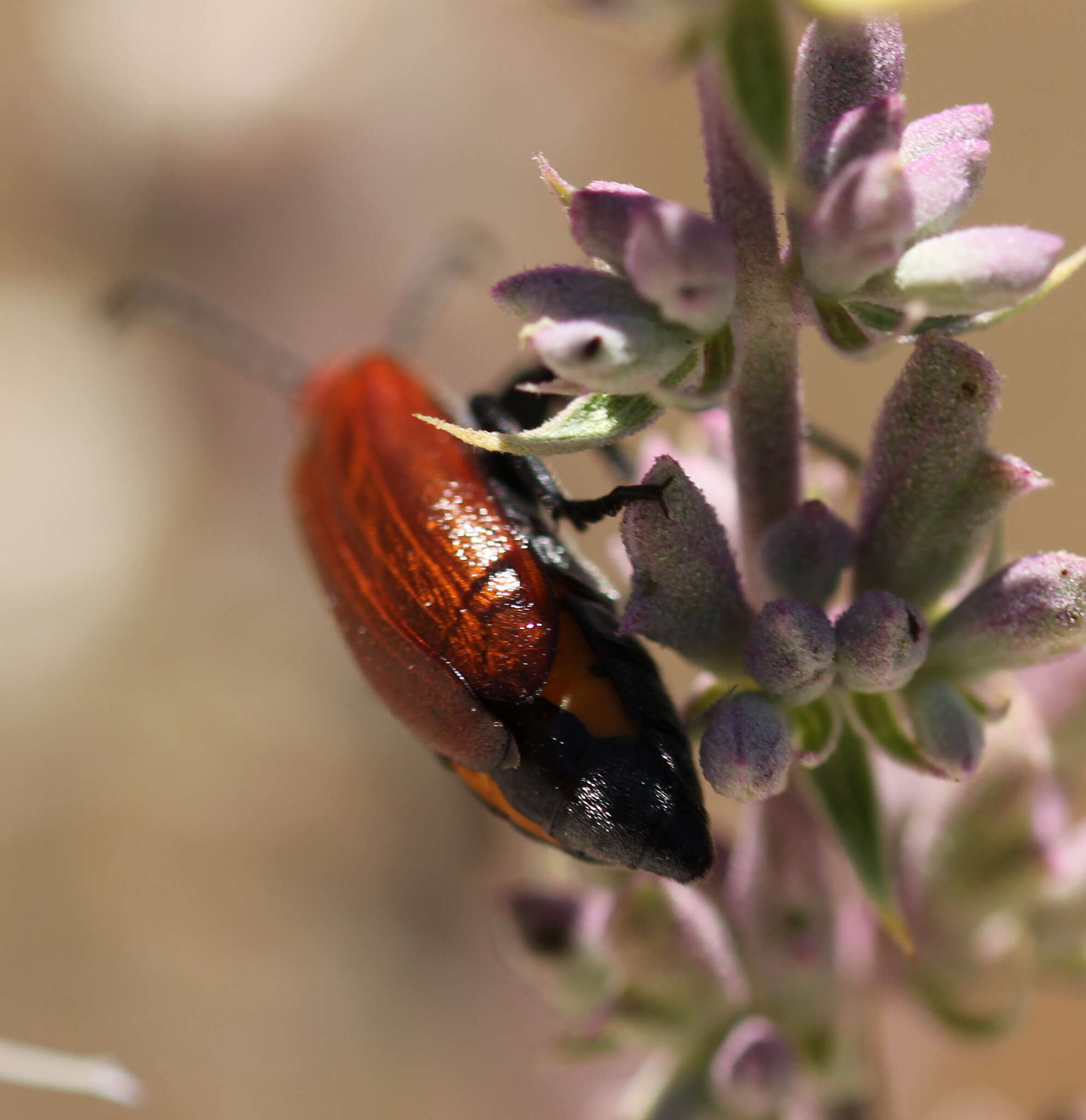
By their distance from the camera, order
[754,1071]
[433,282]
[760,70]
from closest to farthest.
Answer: [760,70]
[754,1071]
[433,282]

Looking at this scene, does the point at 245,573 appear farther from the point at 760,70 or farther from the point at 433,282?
the point at 760,70

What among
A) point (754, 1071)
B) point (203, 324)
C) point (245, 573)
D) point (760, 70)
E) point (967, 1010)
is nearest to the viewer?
point (760, 70)

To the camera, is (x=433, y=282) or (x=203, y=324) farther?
(x=433, y=282)

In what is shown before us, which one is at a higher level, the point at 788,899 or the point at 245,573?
the point at 788,899

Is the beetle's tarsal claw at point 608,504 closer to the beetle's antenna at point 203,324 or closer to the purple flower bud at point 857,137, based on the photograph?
the purple flower bud at point 857,137

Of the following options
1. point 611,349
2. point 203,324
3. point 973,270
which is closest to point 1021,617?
point 973,270

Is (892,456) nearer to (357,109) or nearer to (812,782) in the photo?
(812,782)

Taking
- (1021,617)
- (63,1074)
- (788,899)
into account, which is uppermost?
(1021,617)

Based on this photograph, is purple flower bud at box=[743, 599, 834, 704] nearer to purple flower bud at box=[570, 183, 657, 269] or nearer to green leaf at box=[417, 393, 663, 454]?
green leaf at box=[417, 393, 663, 454]
